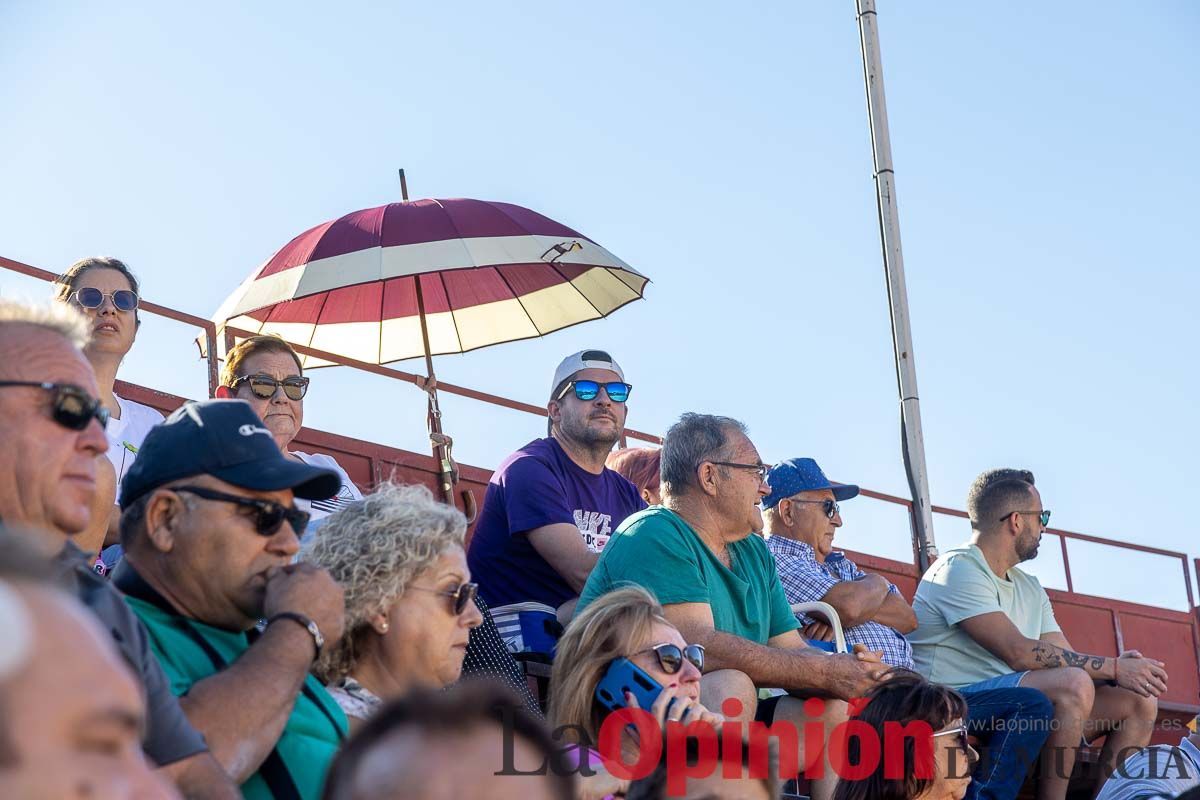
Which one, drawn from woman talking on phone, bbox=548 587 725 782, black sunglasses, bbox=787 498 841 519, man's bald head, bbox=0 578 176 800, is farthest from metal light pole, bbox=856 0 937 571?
man's bald head, bbox=0 578 176 800

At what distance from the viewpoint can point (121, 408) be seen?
5.30 m

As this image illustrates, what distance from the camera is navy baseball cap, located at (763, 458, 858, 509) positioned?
6941 millimetres

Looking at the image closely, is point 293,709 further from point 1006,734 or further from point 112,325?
point 1006,734

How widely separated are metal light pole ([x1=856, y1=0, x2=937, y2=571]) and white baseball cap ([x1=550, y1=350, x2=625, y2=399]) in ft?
10.0

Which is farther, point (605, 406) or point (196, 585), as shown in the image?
point (605, 406)

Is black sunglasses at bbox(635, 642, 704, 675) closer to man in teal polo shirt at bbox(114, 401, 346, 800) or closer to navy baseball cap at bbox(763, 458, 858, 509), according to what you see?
man in teal polo shirt at bbox(114, 401, 346, 800)

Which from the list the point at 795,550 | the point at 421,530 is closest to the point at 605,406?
the point at 795,550

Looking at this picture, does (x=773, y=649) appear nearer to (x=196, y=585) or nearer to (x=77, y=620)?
(x=196, y=585)

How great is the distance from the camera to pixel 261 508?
3.13 metres

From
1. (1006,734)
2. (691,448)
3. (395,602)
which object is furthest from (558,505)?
(395,602)

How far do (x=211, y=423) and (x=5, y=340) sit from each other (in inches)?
24.4

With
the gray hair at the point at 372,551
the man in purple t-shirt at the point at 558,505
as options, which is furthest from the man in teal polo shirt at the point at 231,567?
the man in purple t-shirt at the point at 558,505

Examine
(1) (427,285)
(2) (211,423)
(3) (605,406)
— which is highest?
(1) (427,285)

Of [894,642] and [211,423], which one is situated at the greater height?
[211,423]
